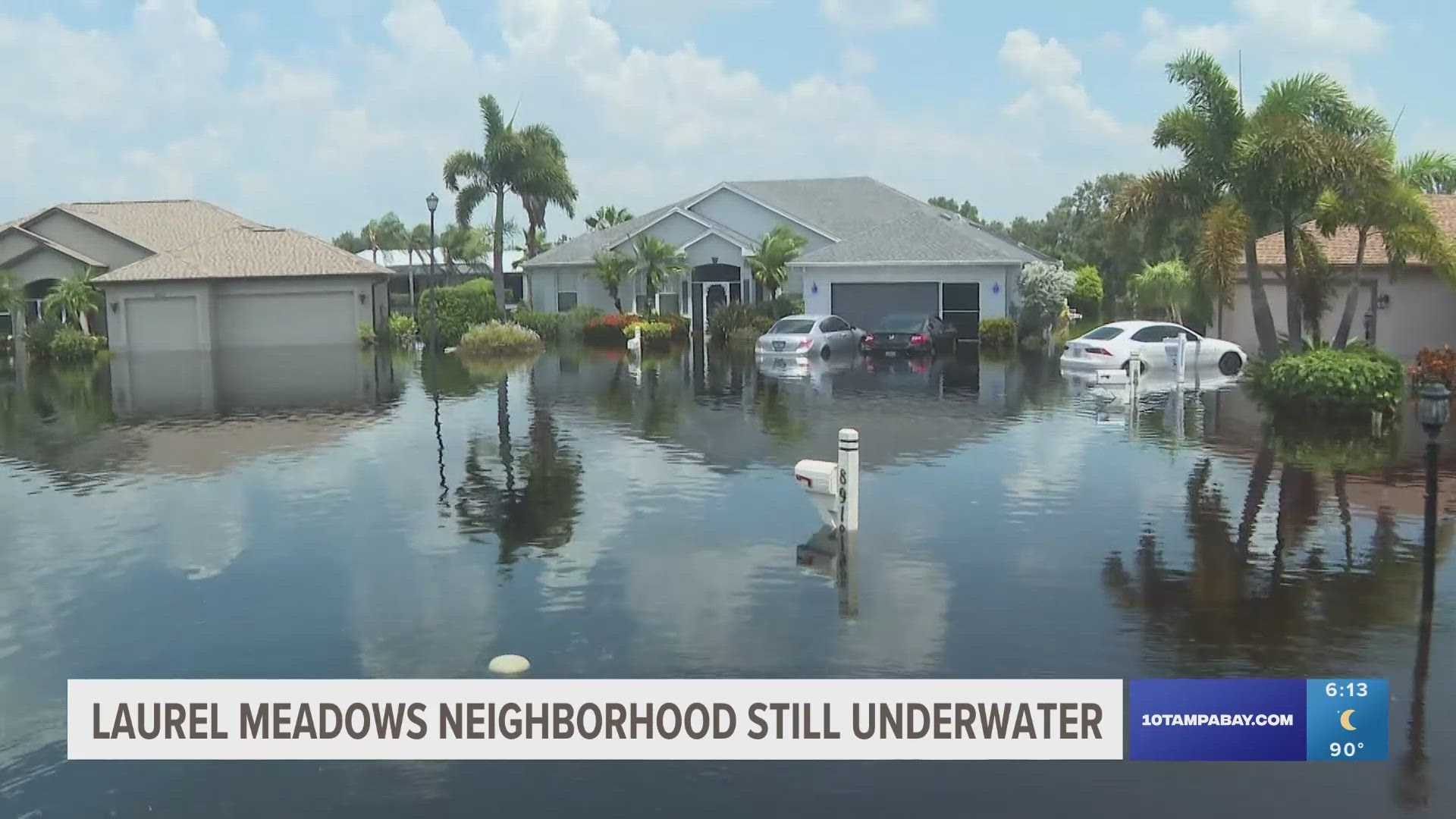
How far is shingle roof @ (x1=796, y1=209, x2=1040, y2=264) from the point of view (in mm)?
43906

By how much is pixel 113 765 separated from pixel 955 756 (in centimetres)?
471

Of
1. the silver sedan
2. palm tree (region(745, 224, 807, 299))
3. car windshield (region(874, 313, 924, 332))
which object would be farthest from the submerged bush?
car windshield (region(874, 313, 924, 332))

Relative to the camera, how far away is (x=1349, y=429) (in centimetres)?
1948

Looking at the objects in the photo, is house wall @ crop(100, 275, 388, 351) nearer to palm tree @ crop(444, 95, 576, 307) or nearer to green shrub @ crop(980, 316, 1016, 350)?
palm tree @ crop(444, 95, 576, 307)

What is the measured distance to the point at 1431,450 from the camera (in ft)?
29.4

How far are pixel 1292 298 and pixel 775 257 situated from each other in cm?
2512

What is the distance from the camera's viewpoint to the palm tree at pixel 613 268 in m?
48.5

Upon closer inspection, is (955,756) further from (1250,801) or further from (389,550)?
(389,550)

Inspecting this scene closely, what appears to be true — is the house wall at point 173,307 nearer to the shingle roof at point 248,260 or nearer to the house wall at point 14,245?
the shingle roof at point 248,260

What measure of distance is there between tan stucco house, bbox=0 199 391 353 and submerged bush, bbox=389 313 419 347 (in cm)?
89

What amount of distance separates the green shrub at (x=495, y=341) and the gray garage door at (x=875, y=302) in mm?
11732

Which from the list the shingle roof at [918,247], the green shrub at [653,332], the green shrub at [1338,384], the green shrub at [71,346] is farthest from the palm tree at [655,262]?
the green shrub at [1338,384]

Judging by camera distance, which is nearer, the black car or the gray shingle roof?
the black car

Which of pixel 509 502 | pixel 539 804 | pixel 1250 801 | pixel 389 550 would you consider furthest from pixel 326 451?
pixel 1250 801
